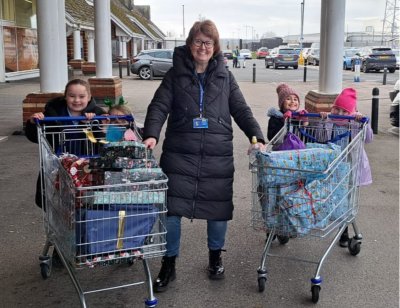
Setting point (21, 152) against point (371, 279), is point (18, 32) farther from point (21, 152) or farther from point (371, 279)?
point (371, 279)

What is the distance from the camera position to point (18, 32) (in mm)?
25047

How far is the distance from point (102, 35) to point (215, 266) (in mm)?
11474

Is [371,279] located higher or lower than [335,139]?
lower

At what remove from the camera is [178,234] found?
13.2 feet

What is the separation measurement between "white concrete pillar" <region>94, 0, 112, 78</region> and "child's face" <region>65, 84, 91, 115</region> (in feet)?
35.2

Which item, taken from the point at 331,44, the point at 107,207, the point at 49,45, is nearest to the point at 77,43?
the point at 49,45

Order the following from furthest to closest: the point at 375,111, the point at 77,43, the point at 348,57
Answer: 1. the point at 348,57
2. the point at 77,43
3. the point at 375,111

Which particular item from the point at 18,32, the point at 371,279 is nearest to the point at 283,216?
the point at 371,279

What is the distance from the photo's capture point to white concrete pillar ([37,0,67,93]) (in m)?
Answer: 9.64

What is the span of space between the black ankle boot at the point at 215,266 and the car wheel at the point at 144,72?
2290 cm

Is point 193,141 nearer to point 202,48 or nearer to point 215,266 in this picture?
point 202,48

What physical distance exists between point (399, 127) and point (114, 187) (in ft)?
29.1

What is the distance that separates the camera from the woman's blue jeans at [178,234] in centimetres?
398

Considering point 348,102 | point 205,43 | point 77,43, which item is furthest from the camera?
point 77,43
